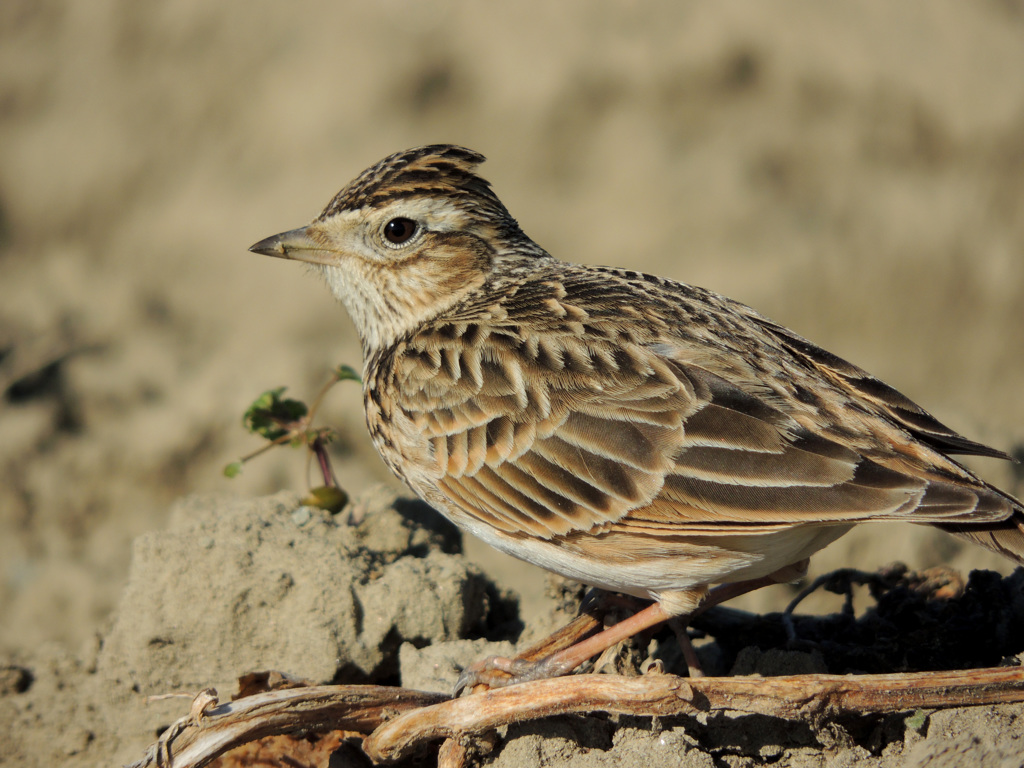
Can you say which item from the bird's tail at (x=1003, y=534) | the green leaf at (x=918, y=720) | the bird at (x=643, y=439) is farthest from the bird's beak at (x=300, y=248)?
the green leaf at (x=918, y=720)

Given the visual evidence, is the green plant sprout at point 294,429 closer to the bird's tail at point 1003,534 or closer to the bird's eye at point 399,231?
the bird's eye at point 399,231

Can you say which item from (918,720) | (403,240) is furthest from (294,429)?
(918,720)

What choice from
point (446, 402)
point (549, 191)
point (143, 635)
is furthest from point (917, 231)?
point (143, 635)

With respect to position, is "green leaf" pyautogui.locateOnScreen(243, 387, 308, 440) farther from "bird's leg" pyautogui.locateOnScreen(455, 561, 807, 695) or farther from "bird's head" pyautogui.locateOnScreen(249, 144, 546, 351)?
"bird's leg" pyautogui.locateOnScreen(455, 561, 807, 695)

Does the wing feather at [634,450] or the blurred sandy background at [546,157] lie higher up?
the blurred sandy background at [546,157]

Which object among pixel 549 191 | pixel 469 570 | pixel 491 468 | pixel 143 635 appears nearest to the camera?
pixel 491 468

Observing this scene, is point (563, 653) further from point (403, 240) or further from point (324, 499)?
point (403, 240)

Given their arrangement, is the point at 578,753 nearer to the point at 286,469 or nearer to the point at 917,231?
the point at 286,469
